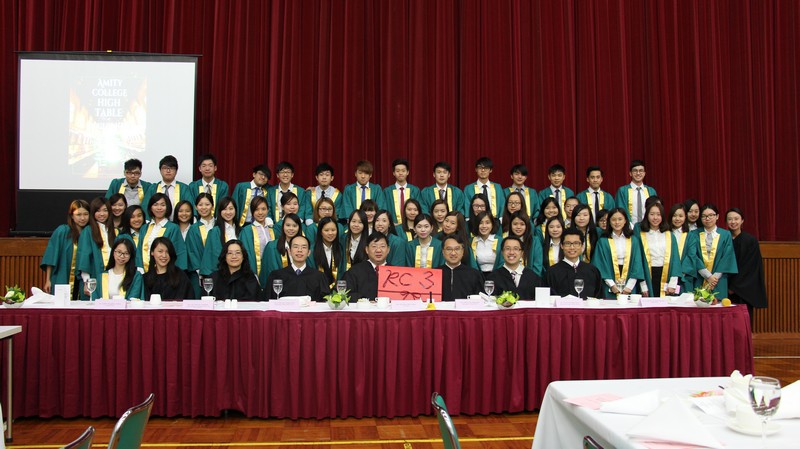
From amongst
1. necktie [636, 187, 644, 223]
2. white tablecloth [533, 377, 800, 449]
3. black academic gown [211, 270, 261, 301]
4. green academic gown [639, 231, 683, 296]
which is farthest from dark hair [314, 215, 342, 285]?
necktie [636, 187, 644, 223]

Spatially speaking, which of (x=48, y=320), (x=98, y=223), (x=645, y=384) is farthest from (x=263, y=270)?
(x=645, y=384)

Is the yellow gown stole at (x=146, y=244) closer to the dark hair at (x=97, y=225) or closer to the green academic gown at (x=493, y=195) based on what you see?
the dark hair at (x=97, y=225)

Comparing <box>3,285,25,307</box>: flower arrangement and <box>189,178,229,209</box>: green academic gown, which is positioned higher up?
<box>189,178,229,209</box>: green academic gown

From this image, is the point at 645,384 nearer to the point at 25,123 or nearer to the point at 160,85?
the point at 160,85

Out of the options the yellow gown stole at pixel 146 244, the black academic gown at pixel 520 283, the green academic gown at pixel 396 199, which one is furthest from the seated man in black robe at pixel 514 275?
the yellow gown stole at pixel 146 244

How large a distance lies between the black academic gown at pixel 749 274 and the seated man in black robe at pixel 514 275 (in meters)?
3.19

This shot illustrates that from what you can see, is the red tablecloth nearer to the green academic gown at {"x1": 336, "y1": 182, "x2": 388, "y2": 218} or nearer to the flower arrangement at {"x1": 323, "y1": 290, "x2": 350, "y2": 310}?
the flower arrangement at {"x1": 323, "y1": 290, "x2": 350, "y2": 310}

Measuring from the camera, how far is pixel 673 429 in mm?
1582

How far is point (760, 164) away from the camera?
27.7ft

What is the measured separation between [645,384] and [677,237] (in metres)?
4.16

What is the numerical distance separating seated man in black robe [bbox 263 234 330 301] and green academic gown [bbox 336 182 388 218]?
5.94 ft

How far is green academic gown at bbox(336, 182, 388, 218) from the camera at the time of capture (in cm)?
650

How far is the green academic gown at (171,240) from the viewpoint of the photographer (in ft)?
17.4

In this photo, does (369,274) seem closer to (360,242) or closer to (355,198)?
(360,242)
